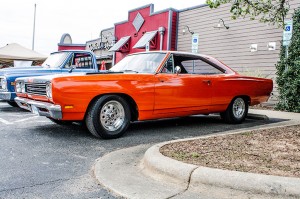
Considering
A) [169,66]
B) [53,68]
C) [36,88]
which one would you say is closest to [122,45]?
[53,68]

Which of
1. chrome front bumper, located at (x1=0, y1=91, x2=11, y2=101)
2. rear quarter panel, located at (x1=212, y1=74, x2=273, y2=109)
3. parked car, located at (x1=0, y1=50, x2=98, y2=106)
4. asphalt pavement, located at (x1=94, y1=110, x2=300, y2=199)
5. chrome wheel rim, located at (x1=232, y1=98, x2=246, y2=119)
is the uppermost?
parked car, located at (x1=0, y1=50, x2=98, y2=106)

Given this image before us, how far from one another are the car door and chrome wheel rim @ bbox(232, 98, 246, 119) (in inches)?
37.8

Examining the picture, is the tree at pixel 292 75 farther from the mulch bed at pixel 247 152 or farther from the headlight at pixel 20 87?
the headlight at pixel 20 87

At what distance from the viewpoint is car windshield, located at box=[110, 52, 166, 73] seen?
556 cm

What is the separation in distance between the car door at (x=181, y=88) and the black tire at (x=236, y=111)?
2.53 ft

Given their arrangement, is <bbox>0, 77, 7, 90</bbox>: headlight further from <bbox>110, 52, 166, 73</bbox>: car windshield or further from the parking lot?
<bbox>110, 52, 166, 73</bbox>: car windshield

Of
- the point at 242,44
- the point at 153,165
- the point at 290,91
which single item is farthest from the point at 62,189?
the point at 242,44

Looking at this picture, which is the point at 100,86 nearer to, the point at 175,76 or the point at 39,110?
the point at 39,110

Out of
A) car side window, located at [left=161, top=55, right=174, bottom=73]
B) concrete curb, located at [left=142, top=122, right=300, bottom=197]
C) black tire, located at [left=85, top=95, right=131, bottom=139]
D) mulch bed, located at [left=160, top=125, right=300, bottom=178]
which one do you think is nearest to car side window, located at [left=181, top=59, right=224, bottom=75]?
car side window, located at [left=161, top=55, right=174, bottom=73]

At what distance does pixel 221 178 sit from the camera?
8.66 feet

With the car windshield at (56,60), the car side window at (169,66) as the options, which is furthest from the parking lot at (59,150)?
the car windshield at (56,60)

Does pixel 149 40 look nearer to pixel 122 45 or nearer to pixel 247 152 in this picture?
pixel 122 45

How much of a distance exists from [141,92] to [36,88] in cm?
168

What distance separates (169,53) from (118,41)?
13.8 m
